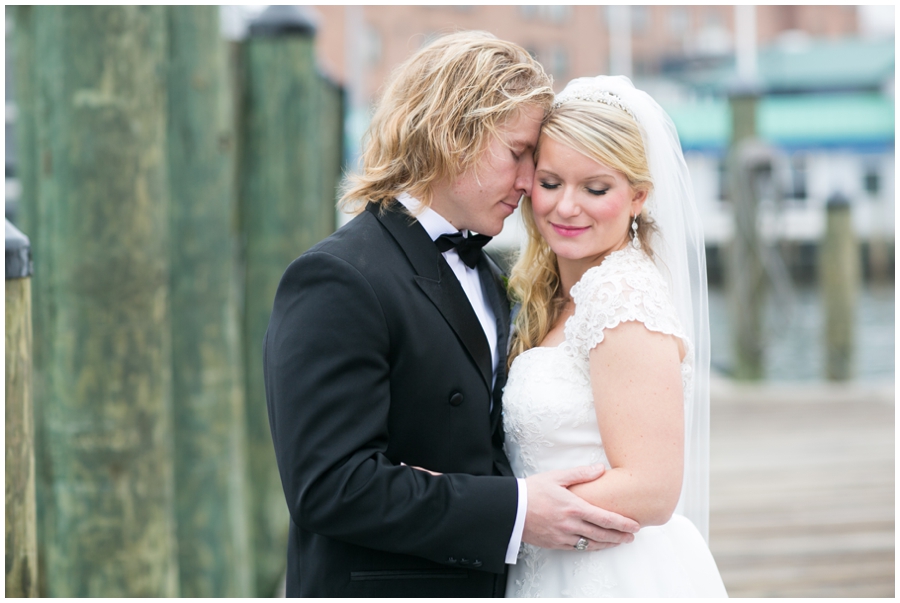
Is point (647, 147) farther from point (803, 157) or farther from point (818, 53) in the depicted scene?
point (818, 53)

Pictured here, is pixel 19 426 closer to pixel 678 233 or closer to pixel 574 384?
pixel 574 384

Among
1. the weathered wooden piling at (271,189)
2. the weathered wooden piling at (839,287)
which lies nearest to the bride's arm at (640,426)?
the weathered wooden piling at (271,189)

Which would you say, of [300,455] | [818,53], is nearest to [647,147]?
[300,455]

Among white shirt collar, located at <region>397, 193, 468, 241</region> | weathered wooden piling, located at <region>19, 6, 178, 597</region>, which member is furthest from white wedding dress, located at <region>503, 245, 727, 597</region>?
weathered wooden piling, located at <region>19, 6, 178, 597</region>

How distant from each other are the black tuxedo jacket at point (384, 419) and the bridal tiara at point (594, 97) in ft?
1.48

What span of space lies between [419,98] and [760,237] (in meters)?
5.64

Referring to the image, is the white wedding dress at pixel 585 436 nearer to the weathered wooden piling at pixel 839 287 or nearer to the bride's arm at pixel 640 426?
the bride's arm at pixel 640 426

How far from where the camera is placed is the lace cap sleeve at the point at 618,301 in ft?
6.14

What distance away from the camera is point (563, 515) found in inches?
70.2

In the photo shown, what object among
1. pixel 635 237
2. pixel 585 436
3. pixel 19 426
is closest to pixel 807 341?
pixel 635 237

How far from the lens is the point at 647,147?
207cm

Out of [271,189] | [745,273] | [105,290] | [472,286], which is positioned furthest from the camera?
[745,273]

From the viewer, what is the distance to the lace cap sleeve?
1.87 metres

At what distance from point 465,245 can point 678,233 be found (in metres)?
0.55
